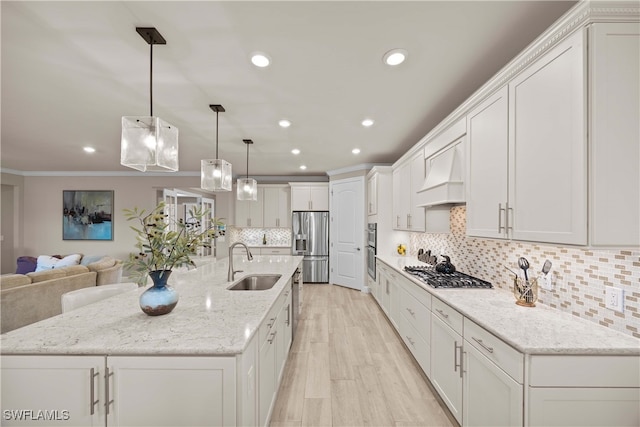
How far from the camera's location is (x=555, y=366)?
1218 mm

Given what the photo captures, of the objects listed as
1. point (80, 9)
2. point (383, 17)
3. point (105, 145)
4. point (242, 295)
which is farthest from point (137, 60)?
point (105, 145)

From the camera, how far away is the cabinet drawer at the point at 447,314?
1.78 meters

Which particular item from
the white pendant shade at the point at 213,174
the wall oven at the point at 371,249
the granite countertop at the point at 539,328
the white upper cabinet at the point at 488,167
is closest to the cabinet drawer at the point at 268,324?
the granite countertop at the point at 539,328

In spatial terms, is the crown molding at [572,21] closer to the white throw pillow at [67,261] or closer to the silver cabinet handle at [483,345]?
the silver cabinet handle at [483,345]

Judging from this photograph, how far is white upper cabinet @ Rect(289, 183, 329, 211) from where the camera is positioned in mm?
6352

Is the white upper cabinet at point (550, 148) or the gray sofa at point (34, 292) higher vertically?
the white upper cabinet at point (550, 148)

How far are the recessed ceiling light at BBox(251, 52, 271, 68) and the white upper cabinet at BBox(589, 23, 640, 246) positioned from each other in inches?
72.0

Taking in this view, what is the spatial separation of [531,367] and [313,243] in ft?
16.9

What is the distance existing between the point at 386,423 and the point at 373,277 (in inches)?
119

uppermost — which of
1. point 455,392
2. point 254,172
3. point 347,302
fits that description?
point 254,172

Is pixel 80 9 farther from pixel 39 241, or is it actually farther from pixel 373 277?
pixel 39 241

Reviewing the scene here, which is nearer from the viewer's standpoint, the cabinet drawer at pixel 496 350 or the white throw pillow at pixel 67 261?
the cabinet drawer at pixel 496 350

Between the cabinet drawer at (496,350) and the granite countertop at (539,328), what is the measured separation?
45 mm

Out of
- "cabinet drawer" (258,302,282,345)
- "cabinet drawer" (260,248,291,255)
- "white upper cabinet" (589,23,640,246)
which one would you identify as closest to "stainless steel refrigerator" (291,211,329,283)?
"cabinet drawer" (260,248,291,255)
